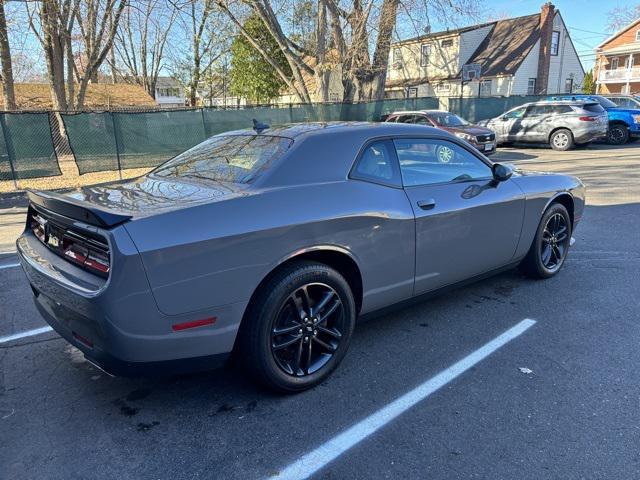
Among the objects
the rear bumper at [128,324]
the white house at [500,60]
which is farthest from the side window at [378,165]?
the white house at [500,60]

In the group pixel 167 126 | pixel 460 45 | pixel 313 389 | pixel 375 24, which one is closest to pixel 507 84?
pixel 460 45

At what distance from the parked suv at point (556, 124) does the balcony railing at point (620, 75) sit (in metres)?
34.6

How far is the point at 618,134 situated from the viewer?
1761 centimetres

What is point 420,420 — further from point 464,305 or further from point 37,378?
point 37,378

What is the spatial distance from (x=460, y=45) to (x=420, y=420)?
36439mm

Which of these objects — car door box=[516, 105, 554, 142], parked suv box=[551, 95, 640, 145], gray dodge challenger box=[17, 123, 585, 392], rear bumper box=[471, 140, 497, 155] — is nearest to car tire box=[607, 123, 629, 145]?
parked suv box=[551, 95, 640, 145]

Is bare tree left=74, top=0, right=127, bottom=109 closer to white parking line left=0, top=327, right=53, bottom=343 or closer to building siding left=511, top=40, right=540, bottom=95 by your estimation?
white parking line left=0, top=327, right=53, bottom=343

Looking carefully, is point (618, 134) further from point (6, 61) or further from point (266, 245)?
point (6, 61)

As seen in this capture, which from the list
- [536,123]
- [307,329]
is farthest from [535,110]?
[307,329]

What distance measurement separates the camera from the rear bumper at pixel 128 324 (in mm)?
2295

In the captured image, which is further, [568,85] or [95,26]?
[568,85]

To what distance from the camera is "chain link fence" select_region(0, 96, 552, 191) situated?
1127 cm

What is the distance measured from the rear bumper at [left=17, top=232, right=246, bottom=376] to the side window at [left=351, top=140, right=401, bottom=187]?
126 centimetres

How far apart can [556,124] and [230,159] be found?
16122 mm
